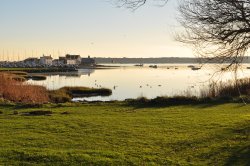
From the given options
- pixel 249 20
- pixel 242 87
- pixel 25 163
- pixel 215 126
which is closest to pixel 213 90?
pixel 242 87

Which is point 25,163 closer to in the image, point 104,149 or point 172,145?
point 104,149

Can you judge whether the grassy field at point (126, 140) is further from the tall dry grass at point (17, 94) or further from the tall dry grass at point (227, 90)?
the tall dry grass at point (227, 90)

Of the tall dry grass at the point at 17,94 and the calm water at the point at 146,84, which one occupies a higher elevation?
the tall dry grass at the point at 17,94

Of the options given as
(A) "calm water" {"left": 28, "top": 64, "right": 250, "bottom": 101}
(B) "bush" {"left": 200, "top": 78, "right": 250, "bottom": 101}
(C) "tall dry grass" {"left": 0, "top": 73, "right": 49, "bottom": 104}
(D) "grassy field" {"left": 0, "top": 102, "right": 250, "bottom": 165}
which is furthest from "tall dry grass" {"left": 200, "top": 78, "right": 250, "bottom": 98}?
(D) "grassy field" {"left": 0, "top": 102, "right": 250, "bottom": 165}

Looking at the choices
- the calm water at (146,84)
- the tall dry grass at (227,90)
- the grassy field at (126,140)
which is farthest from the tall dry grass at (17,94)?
the tall dry grass at (227,90)

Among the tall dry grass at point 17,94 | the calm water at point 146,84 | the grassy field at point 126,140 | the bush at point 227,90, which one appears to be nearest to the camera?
the grassy field at point 126,140

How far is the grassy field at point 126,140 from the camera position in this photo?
12945 mm

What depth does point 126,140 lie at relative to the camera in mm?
15648

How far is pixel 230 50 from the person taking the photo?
15234 millimetres

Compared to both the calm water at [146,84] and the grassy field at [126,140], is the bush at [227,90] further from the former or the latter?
the grassy field at [126,140]

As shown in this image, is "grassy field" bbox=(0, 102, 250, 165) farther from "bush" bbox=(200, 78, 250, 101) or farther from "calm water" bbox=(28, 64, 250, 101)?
"bush" bbox=(200, 78, 250, 101)

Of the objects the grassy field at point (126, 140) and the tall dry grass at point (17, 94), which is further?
the tall dry grass at point (17, 94)

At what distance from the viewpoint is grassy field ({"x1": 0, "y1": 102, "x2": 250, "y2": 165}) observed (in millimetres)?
12945

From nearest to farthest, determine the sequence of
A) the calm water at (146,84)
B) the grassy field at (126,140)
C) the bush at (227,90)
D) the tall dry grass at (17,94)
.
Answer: the grassy field at (126,140) < the calm water at (146,84) < the tall dry grass at (17,94) < the bush at (227,90)
